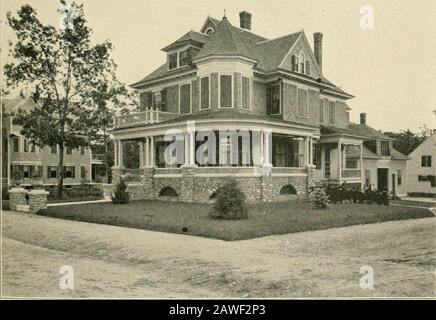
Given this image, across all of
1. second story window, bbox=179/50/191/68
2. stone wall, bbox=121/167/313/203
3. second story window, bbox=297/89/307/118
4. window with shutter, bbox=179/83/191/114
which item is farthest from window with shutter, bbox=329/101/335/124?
second story window, bbox=179/50/191/68

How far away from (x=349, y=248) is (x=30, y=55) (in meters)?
22.5

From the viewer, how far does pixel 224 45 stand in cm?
2556

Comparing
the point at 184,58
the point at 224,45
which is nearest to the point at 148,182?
the point at 184,58

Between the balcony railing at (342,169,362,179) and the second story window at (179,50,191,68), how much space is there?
43.6 feet

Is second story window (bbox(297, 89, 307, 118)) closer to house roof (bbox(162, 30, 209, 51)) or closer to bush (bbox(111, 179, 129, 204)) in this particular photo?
house roof (bbox(162, 30, 209, 51))

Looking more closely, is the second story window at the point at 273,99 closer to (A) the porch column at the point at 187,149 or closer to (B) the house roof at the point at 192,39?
(B) the house roof at the point at 192,39

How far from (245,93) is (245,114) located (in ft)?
7.46

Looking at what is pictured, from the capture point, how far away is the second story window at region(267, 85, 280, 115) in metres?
27.9

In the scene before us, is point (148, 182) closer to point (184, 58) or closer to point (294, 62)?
point (184, 58)

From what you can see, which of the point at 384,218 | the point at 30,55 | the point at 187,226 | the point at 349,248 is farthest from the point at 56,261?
the point at 30,55

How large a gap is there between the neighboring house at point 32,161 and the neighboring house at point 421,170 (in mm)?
31413

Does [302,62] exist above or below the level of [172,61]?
below

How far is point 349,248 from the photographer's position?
11234mm

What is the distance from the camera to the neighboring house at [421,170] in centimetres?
4050
